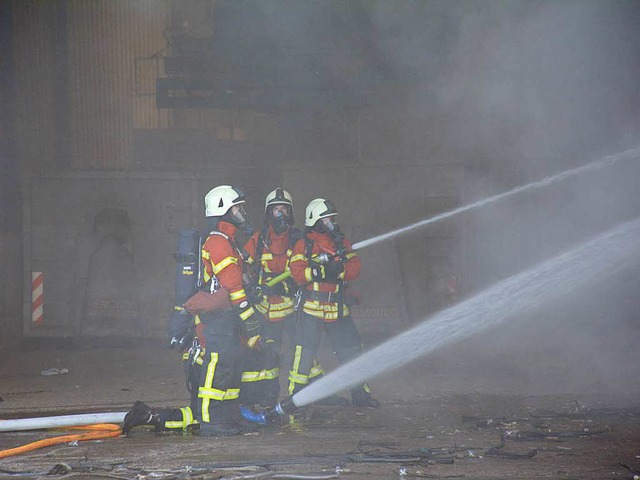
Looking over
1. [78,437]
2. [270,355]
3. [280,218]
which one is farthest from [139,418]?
[280,218]

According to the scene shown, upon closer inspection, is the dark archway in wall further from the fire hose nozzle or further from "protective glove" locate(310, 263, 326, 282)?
the fire hose nozzle

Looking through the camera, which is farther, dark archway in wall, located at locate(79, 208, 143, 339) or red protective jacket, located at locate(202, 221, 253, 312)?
dark archway in wall, located at locate(79, 208, 143, 339)

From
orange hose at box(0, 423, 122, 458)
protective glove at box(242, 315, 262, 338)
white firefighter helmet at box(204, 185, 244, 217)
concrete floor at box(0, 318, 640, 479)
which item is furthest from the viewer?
white firefighter helmet at box(204, 185, 244, 217)

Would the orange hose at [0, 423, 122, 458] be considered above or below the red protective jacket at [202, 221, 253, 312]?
below

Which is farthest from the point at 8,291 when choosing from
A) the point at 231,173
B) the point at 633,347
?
the point at 633,347

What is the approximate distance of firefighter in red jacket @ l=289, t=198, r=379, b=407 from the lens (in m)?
6.87

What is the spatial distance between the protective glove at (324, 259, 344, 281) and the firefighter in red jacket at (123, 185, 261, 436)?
0.86 meters

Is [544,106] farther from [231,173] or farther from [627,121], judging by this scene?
[231,173]

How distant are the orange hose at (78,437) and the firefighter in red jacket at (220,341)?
4.4 inches

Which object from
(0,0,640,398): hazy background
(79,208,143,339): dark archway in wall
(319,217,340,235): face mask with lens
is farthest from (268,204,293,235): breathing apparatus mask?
(79,208,143,339): dark archway in wall

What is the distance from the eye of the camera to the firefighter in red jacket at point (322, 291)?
6.87 meters

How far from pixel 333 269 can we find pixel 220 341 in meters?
1.24

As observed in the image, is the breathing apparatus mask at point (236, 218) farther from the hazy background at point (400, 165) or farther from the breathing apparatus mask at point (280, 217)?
the hazy background at point (400, 165)

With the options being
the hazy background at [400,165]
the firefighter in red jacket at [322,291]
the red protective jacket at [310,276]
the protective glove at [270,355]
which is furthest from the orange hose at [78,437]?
the hazy background at [400,165]
